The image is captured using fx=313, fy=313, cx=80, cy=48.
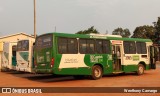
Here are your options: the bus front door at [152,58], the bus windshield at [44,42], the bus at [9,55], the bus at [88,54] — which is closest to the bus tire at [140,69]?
the bus at [88,54]

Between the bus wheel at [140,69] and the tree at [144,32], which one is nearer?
the bus wheel at [140,69]

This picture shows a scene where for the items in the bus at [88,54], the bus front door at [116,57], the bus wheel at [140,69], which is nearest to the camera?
the bus at [88,54]

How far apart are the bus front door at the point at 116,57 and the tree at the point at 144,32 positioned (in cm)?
4620

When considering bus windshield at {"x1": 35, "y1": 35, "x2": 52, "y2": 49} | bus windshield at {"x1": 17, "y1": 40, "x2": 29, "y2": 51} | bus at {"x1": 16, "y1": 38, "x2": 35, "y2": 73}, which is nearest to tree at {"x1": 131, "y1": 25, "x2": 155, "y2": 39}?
bus windshield at {"x1": 17, "y1": 40, "x2": 29, "y2": 51}

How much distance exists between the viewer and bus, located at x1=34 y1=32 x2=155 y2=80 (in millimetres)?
16688

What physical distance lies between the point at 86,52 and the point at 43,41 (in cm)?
260

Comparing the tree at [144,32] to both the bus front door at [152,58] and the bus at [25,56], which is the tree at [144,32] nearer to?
the bus front door at [152,58]

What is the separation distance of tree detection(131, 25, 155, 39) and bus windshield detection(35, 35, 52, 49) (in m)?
50.2

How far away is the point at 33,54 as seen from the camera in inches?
754

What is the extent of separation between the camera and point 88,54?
18.2 metres

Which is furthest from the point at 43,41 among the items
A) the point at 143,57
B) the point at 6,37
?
the point at 6,37

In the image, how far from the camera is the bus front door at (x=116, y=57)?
20.3m

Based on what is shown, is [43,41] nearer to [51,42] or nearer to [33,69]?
[51,42]

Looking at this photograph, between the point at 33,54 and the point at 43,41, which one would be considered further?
the point at 33,54
